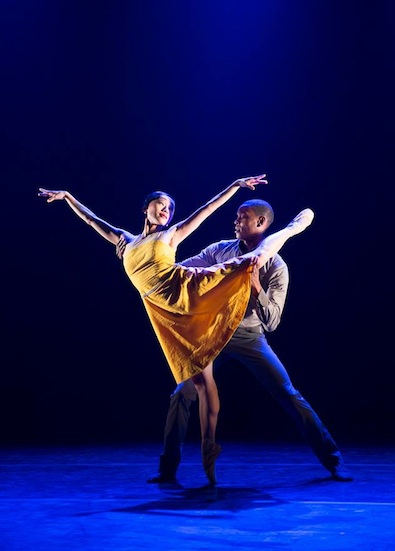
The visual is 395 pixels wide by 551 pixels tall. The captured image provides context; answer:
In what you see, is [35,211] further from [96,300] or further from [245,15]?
[245,15]

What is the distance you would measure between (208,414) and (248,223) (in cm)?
97

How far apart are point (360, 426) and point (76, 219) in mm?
2548

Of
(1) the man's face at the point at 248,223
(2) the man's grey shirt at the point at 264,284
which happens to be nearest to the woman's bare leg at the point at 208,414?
(2) the man's grey shirt at the point at 264,284

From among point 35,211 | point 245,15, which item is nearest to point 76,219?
point 35,211

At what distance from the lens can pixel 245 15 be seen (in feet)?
18.7

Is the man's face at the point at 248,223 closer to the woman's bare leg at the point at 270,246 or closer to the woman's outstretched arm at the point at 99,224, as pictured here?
the woman's bare leg at the point at 270,246

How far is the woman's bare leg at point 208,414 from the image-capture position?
3.57m

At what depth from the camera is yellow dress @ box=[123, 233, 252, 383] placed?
143 inches

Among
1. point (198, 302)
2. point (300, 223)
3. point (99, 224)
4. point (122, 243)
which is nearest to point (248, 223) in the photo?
point (300, 223)

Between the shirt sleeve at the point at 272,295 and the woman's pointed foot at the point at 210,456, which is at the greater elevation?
the shirt sleeve at the point at 272,295

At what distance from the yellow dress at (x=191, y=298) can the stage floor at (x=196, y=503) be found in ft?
2.05

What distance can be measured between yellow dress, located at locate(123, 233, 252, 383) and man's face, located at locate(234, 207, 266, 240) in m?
0.30

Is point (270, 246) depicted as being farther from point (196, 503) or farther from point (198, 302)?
point (196, 503)

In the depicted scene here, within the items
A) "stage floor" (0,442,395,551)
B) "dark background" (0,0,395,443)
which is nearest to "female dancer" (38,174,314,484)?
"stage floor" (0,442,395,551)
